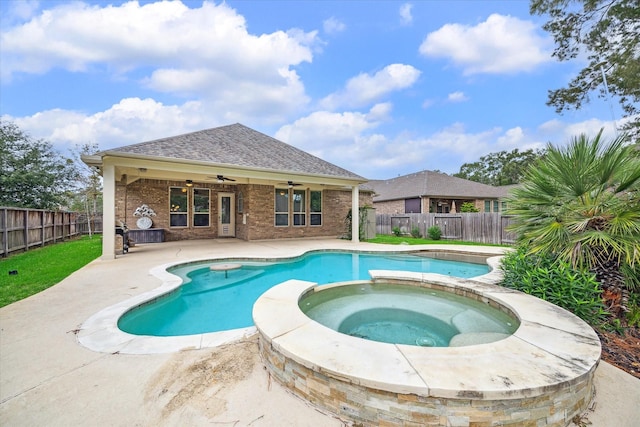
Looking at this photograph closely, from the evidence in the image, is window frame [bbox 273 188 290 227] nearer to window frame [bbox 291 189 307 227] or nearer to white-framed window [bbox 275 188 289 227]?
white-framed window [bbox 275 188 289 227]

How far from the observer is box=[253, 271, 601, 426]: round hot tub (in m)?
1.71

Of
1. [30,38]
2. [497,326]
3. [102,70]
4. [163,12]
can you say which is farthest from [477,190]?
[30,38]

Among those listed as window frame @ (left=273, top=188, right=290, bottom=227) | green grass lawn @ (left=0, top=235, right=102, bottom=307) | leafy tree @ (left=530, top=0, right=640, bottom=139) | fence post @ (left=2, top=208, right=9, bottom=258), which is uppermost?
leafy tree @ (left=530, top=0, right=640, bottom=139)

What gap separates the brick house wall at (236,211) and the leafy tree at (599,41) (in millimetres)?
10548

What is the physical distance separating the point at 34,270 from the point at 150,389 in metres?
7.27

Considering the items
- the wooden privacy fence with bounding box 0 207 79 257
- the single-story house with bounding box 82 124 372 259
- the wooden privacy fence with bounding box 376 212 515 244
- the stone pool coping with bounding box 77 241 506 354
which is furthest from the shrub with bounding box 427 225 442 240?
the wooden privacy fence with bounding box 0 207 79 257

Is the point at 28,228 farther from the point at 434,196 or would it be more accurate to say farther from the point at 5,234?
the point at 434,196

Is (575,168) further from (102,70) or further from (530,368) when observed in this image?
(102,70)

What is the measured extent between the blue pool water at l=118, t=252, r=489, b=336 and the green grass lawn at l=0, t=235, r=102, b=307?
242cm

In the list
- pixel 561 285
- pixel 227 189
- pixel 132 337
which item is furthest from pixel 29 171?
pixel 561 285

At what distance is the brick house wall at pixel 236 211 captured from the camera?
1198 cm

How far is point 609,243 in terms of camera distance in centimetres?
349

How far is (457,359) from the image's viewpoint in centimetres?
206

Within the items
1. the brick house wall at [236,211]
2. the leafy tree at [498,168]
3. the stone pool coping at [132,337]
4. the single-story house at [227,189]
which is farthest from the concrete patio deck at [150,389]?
the leafy tree at [498,168]
